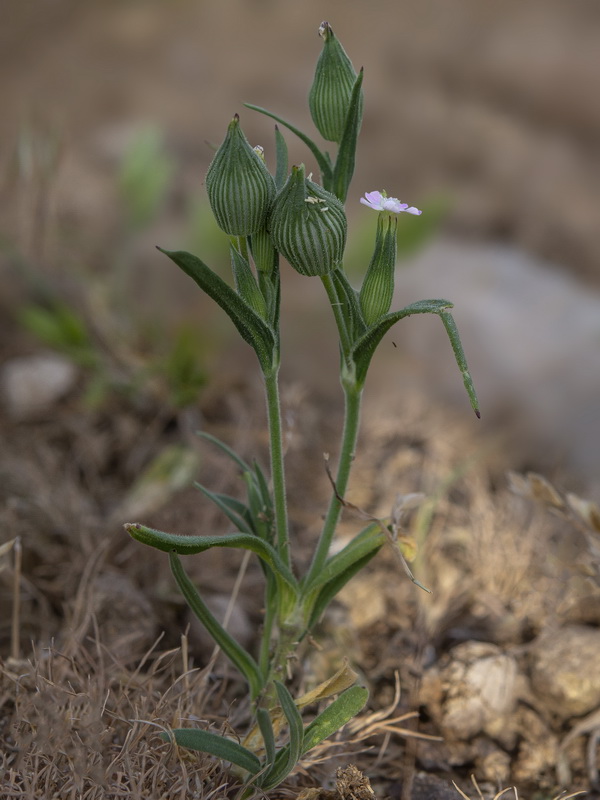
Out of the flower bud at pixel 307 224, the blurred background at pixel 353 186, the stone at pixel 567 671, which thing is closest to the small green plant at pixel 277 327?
the flower bud at pixel 307 224

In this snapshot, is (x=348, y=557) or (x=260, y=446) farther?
(x=260, y=446)

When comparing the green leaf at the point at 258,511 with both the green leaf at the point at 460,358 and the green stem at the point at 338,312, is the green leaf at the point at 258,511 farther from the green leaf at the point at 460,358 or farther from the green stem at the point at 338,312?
the green leaf at the point at 460,358

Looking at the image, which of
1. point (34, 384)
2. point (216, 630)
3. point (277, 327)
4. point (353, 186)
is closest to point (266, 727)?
point (216, 630)

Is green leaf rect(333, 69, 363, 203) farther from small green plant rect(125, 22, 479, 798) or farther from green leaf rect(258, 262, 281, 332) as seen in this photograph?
green leaf rect(258, 262, 281, 332)

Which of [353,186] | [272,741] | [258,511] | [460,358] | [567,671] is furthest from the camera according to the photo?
[353,186]

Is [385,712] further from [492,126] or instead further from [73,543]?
[492,126]

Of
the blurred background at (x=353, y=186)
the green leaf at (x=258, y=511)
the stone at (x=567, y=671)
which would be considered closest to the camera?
the green leaf at (x=258, y=511)

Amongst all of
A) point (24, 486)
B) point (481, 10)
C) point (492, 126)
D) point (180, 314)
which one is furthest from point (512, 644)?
point (481, 10)

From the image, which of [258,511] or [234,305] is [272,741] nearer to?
[258,511]
